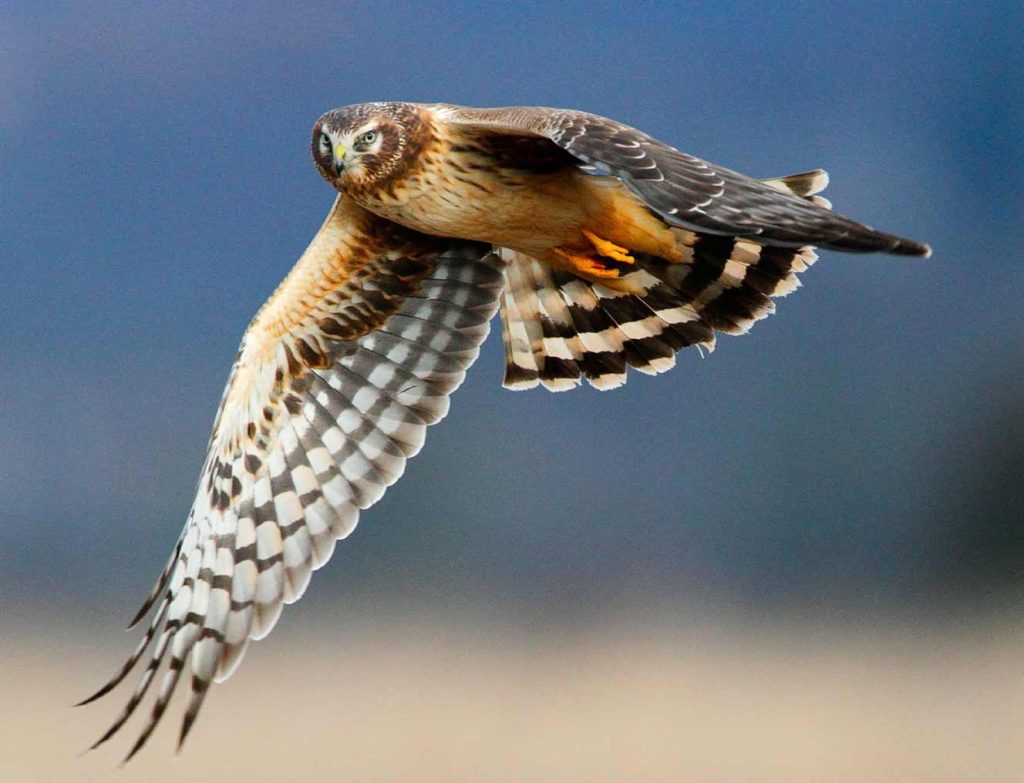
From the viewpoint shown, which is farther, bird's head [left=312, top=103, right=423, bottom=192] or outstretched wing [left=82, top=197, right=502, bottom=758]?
outstretched wing [left=82, top=197, right=502, bottom=758]

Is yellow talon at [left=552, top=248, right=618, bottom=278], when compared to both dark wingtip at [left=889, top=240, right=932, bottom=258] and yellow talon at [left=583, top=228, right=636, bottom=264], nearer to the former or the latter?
yellow talon at [left=583, top=228, right=636, bottom=264]

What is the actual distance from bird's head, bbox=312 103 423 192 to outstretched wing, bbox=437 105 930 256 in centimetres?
28

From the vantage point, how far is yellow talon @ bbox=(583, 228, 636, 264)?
2.43m

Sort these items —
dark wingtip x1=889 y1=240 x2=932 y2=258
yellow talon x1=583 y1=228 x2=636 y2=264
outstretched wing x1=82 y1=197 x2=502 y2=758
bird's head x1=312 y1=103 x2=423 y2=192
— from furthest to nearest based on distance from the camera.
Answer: outstretched wing x1=82 y1=197 x2=502 y2=758 < yellow talon x1=583 y1=228 x2=636 y2=264 < bird's head x1=312 y1=103 x2=423 y2=192 < dark wingtip x1=889 y1=240 x2=932 y2=258

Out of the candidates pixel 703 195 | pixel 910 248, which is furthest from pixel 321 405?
pixel 910 248

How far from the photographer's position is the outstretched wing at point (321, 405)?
2.54 metres

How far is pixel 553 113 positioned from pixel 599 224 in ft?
1.11

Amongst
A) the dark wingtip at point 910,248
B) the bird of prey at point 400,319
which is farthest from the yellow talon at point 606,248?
the dark wingtip at point 910,248

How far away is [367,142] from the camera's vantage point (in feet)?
7.52

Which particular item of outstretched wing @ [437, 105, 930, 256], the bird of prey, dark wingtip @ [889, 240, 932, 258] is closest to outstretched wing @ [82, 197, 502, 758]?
the bird of prey

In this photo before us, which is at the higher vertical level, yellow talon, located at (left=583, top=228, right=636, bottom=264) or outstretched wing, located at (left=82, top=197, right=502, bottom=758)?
yellow talon, located at (left=583, top=228, right=636, bottom=264)

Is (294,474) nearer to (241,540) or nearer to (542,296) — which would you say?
(241,540)

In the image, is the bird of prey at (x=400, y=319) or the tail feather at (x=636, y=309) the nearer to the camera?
the bird of prey at (x=400, y=319)

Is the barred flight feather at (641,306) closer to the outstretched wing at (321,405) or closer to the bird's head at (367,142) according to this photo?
the outstretched wing at (321,405)
